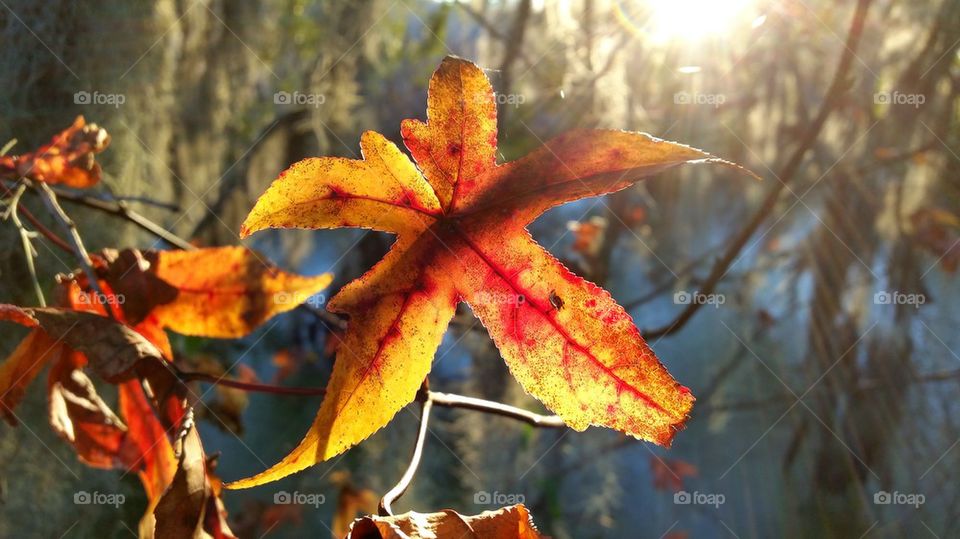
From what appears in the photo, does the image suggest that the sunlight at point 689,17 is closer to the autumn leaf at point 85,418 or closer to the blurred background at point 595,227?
the blurred background at point 595,227

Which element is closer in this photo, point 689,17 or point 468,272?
point 468,272

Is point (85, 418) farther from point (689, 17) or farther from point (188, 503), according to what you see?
point (689, 17)

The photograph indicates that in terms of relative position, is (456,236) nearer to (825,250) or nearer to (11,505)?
(11,505)

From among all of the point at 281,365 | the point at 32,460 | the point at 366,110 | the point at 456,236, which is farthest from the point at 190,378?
the point at 366,110

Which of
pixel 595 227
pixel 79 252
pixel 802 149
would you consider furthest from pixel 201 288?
pixel 595 227

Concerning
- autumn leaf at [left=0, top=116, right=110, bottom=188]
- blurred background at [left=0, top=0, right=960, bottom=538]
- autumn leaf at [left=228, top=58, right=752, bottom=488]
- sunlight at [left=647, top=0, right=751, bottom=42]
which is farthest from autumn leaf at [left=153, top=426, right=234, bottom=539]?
sunlight at [left=647, top=0, right=751, bottom=42]
